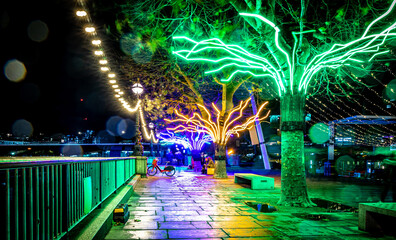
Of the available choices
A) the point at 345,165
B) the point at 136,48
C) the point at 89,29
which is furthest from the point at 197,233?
the point at 345,165

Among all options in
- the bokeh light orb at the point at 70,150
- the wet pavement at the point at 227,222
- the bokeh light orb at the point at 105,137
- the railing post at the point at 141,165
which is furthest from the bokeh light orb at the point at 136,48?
the bokeh light orb at the point at 70,150

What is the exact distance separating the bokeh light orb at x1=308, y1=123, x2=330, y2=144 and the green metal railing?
1302 inches

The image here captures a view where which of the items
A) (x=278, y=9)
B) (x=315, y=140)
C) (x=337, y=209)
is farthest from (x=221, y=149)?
(x=315, y=140)

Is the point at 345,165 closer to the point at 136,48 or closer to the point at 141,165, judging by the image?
the point at 141,165

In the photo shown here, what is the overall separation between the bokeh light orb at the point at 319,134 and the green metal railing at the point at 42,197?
33.1 m

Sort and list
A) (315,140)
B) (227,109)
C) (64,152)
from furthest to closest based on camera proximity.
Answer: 1. (64,152)
2. (315,140)
3. (227,109)

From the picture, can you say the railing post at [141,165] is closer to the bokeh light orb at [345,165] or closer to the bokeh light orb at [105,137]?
the bokeh light orb at [345,165]

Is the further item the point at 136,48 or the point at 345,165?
the point at 345,165

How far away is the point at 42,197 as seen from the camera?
11.2 ft

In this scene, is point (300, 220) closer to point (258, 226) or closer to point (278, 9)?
point (258, 226)

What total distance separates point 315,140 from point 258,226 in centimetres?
3511

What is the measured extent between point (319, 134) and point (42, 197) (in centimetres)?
3775

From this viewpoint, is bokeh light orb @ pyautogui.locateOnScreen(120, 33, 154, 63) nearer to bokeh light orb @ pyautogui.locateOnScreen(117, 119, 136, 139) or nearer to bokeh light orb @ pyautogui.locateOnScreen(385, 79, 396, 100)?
bokeh light orb @ pyautogui.locateOnScreen(385, 79, 396, 100)

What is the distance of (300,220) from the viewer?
7027mm
